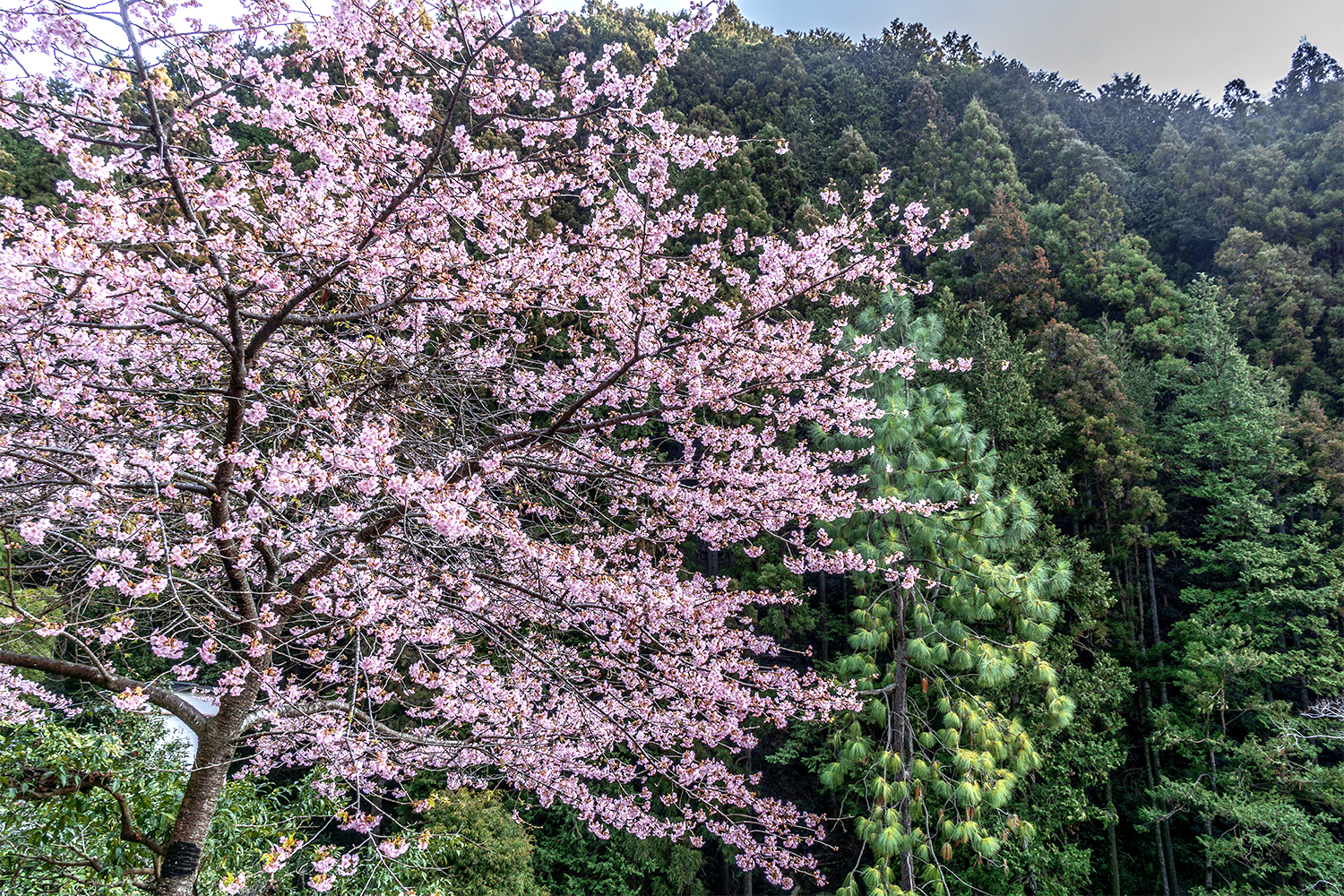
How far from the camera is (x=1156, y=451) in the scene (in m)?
14.0

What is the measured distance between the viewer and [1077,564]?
1107 cm

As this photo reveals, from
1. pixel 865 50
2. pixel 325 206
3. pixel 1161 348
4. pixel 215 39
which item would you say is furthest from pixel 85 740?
pixel 865 50

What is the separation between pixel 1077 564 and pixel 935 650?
4.67 metres

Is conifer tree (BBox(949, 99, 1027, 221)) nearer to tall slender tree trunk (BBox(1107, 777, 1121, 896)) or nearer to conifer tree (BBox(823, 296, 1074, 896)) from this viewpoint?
conifer tree (BBox(823, 296, 1074, 896))

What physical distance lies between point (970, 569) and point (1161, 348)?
11.3 meters

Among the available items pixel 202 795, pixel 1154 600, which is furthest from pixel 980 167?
pixel 202 795

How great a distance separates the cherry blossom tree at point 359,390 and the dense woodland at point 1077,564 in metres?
1.07

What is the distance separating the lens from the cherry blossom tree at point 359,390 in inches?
95.4

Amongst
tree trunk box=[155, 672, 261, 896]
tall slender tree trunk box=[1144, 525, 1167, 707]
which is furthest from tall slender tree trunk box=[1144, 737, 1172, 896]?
tree trunk box=[155, 672, 261, 896]

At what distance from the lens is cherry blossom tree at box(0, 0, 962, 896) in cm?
242

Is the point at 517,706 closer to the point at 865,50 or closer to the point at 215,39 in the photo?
the point at 215,39

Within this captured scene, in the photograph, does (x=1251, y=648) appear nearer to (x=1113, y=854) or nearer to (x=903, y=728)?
(x=1113, y=854)

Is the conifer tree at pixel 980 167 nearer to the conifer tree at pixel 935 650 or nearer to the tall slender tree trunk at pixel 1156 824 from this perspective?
the conifer tree at pixel 935 650

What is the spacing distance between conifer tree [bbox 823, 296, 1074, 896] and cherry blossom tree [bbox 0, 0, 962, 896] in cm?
404
